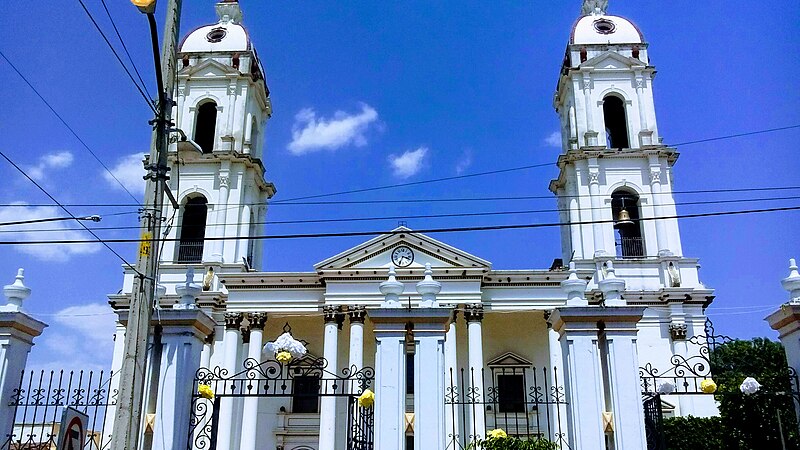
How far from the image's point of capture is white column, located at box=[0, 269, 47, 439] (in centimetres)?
1029

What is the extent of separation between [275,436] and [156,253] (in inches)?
853

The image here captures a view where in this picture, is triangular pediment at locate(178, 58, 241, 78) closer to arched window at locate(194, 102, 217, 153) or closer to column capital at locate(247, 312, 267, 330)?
arched window at locate(194, 102, 217, 153)

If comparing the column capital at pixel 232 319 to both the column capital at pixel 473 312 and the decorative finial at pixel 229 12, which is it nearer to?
the column capital at pixel 473 312

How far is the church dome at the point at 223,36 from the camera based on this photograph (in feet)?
123

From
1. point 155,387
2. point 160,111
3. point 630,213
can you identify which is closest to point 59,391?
point 155,387

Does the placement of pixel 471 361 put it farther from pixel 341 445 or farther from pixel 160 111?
pixel 160 111

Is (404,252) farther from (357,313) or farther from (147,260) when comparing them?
(147,260)

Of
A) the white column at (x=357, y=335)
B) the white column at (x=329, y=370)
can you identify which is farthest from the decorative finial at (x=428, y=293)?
the white column at (x=357, y=335)

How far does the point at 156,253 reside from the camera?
32.4ft

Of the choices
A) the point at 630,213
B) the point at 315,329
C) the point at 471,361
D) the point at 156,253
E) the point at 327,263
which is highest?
the point at 630,213

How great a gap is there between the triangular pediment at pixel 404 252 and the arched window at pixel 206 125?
10.5 metres

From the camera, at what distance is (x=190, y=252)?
1339 inches

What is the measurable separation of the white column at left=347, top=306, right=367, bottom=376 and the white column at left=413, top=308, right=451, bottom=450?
60.3ft

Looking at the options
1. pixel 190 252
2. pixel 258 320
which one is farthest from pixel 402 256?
pixel 190 252
